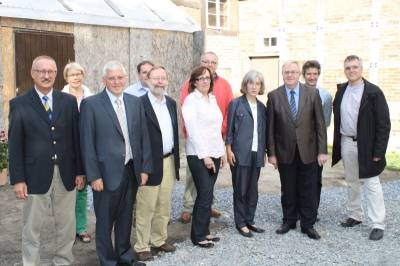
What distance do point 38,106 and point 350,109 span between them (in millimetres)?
3186

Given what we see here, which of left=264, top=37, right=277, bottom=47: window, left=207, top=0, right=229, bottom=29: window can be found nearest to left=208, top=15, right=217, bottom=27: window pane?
left=207, top=0, right=229, bottom=29: window

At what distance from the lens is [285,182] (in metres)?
5.19

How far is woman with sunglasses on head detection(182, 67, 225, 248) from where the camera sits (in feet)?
15.2

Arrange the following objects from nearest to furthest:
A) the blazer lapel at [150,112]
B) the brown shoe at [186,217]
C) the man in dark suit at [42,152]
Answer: the man in dark suit at [42,152]
the blazer lapel at [150,112]
the brown shoe at [186,217]

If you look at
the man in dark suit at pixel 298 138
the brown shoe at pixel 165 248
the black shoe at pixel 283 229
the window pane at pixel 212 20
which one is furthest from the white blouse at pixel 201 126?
the window pane at pixel 212 20

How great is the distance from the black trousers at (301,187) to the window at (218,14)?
1076cm

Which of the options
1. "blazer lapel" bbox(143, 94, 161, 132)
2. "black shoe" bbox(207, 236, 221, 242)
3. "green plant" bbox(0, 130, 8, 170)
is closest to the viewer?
"blazer lapel" bbox(143, 94, 161, 132)

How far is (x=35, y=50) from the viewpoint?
25.9ft

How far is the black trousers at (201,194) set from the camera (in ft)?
15.3

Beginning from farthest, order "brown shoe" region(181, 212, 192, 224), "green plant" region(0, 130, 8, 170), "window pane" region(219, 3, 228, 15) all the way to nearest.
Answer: "window pane" region(219, 3, 228, 15) → "green plant" region(0, 130, 8, 170) → "brown shoe" region(181, 212, 192, 224)

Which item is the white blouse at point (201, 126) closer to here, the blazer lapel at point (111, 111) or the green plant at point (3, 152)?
the blazer lapel at point (111, 111)

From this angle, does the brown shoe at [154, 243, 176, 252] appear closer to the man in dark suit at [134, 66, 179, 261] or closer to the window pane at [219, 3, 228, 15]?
the man in dark suit at [134, 66, 179, 261]

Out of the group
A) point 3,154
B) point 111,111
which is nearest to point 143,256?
point 111,111

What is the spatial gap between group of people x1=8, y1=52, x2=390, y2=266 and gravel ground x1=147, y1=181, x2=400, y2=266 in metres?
0.14
